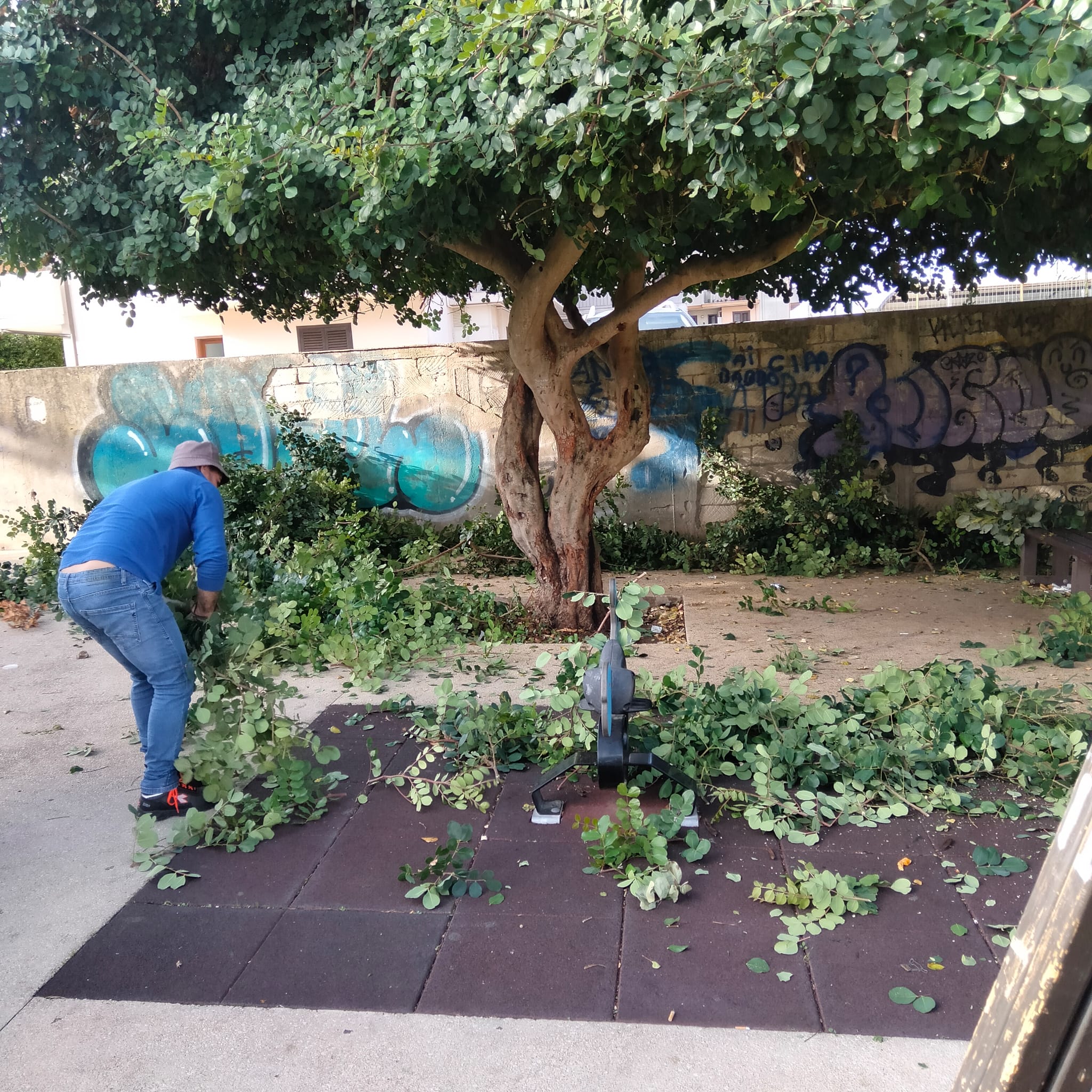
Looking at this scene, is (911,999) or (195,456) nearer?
(911,999)

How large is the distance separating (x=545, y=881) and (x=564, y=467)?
414 centimetres

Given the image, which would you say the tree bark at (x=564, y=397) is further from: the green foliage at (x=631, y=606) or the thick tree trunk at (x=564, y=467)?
the green foliage at (x=631, y=606)

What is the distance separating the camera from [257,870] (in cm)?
342

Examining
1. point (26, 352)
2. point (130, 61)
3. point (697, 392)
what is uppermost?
point (130, 61)

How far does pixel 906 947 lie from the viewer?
277cm

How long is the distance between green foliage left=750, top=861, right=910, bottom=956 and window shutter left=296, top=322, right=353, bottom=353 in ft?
63.4

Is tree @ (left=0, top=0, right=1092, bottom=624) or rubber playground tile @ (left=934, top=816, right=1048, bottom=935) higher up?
tree @ (left=0, top=0, right=1092, bottom=624)

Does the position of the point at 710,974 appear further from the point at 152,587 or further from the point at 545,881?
the point at 152,587

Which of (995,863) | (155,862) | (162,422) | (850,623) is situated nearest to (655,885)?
(995,863)

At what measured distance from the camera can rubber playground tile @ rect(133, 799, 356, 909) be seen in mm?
3219

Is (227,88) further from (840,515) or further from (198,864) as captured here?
(840,515)

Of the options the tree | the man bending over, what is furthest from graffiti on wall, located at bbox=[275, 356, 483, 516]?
the man bending over

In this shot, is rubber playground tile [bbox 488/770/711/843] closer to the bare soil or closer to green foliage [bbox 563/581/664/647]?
green foliage [bbox 563/581/664/647]

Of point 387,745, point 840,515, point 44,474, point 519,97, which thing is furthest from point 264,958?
point 44,474
